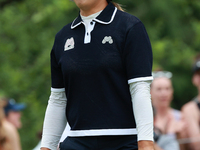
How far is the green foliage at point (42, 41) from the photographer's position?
397 inches

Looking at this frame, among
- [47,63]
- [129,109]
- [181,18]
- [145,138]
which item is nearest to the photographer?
[145,138]

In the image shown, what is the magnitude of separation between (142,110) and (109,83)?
0.77ft

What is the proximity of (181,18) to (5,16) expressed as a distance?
424 centimetres

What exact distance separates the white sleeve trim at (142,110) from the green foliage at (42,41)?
24.4 feet

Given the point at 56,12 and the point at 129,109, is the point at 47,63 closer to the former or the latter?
the point at 56,12

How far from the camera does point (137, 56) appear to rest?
2395 mm

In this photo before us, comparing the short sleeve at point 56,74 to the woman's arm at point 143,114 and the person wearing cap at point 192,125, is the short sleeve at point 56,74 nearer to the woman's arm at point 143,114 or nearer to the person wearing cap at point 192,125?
the woman's arm at point 143,114

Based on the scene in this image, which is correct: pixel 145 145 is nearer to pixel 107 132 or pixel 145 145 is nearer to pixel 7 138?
pixel 107 132

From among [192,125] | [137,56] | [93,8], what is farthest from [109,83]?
[192,125]

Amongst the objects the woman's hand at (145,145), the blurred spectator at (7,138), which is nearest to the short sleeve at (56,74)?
the woman's hand at (145,145)

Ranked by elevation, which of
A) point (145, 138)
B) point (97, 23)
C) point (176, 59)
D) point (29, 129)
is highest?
point (97, 23)

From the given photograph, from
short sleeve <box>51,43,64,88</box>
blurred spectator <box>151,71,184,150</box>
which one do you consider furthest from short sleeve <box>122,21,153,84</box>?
blurred spectator <box>151,71,184,150</box>

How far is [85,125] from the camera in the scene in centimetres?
248

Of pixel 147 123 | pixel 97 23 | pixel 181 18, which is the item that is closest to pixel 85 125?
pixel 147 123
